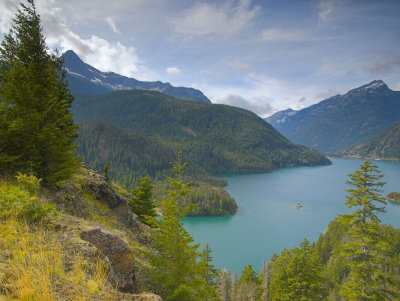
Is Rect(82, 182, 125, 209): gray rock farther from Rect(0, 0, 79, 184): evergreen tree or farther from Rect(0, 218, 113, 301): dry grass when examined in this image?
Rect(0, 218, 113, 301): dry grass

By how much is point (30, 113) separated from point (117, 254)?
8.04 metres

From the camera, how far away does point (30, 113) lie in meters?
11.2

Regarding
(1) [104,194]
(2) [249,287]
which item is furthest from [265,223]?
(1) [104,194]

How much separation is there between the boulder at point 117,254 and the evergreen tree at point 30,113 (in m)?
4.92

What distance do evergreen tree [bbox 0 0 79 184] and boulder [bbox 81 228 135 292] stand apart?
492 centimetres

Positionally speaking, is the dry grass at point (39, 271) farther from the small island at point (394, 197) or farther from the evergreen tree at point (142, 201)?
the small island at point (394, 197)

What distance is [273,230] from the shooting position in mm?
85938

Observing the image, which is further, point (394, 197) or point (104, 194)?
point (394, 197)

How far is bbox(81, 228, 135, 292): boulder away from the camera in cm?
820

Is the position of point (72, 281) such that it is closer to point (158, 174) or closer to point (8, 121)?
point (8, 121)

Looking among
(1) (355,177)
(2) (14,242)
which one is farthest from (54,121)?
(1) (355,177)

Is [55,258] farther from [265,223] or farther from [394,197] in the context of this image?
[394,197]

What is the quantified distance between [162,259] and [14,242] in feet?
20.3

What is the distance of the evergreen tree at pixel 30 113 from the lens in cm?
1071
